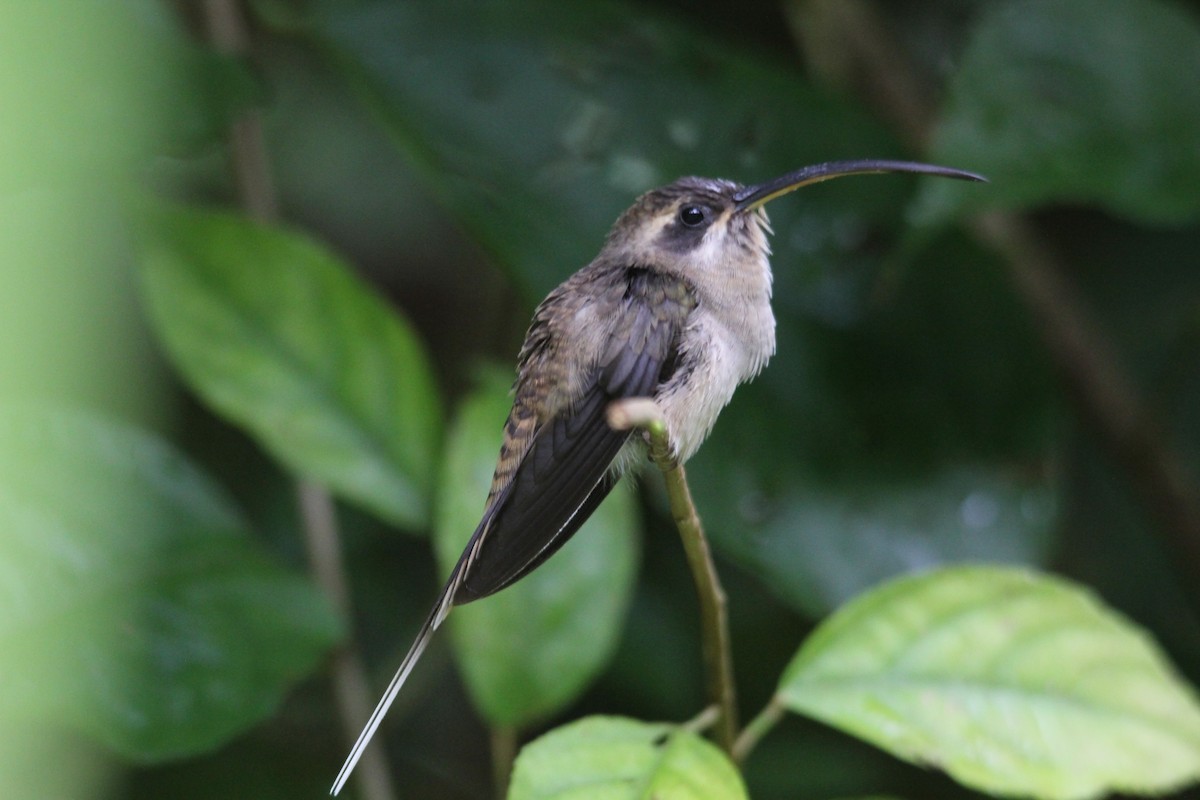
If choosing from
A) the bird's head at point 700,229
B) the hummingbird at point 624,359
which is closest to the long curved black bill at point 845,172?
the hummingbird at point 624,359

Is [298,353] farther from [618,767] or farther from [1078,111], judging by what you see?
[1078,111]

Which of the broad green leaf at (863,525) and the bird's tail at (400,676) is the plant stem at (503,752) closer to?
the broad green leaf at (863,525)

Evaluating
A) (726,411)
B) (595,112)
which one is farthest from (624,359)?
(595,112)

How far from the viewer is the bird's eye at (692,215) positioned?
1.83 metres

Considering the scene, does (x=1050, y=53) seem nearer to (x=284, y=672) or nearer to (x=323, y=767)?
(x=284, y=672)

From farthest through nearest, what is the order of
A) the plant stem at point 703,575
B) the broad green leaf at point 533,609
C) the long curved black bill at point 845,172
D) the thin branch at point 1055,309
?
the thin branch at point 1055,309 → the broad green leaf at point 533,609 → the long curved black bill at point 845,172 → the plant stem at point 703,575

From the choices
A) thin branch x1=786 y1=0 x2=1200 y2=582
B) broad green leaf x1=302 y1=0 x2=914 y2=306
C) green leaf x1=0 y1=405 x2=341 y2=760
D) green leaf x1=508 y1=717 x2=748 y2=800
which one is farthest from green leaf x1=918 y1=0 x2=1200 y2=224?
green leaf x1=0 y1=405 x2=341 y2=760

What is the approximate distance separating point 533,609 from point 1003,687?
80 centimetres

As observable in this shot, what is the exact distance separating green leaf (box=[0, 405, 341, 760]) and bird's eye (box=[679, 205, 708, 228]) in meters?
1.02

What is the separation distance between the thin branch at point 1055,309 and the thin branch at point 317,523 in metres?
1.51

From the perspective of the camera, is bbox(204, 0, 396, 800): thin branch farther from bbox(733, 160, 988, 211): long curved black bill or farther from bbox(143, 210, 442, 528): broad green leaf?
bbox(733, 160, 988, 211): long curved black bill

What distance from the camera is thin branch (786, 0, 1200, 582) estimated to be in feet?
9.06

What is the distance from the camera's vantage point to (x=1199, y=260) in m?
3.20

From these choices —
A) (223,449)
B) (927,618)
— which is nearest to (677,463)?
(927,618)
